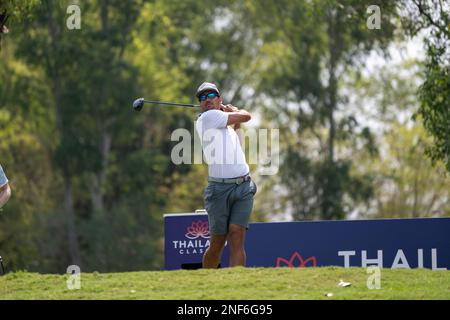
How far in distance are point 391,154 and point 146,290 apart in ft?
139

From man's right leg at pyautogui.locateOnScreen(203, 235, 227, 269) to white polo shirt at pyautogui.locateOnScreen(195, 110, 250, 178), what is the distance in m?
0.67

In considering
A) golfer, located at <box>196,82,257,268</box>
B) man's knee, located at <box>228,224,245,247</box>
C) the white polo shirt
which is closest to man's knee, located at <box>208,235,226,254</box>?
golfer, located at <box>196,82,257,268</box>

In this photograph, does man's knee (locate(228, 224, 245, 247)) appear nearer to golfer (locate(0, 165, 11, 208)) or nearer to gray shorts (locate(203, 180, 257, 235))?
gray shorts (locate(203, 180, 257, 235))

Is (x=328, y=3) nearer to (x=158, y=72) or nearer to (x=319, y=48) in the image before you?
(x=319, y=48)

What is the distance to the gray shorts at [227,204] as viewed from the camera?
11.8m

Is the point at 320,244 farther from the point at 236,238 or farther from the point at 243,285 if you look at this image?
the point at 243,285

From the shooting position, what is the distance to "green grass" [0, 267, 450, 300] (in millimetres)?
10445

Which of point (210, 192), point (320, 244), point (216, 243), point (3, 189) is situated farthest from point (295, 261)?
point (3, 189)

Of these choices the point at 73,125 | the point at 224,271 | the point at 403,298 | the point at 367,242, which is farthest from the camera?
the point at 73,125

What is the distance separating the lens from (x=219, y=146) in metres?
11.8

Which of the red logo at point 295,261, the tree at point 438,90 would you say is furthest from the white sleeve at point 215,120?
the tree at point 438,90

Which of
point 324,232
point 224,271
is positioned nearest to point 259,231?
point 324,232

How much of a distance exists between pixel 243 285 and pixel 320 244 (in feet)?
14.9

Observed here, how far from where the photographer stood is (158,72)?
163 ft
